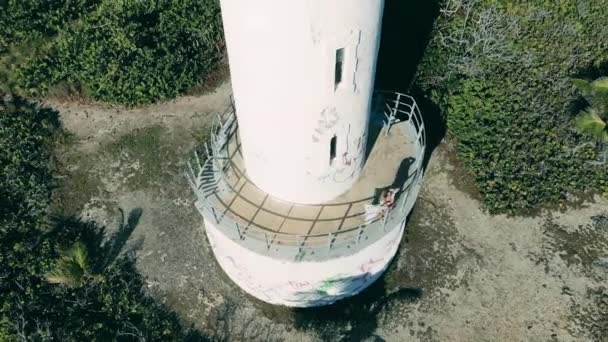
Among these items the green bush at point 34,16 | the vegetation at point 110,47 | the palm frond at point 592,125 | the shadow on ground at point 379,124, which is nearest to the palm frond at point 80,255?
the shadow on ground at point 379,124

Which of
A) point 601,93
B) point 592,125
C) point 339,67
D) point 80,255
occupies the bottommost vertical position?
point 80,255

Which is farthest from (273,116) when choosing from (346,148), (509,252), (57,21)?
(57,21)

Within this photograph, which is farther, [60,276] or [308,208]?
[60,276]

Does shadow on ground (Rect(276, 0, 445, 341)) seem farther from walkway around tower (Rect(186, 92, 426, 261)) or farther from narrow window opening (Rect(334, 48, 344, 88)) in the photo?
narrow window opening (Rect(334, 48, 344, 88))

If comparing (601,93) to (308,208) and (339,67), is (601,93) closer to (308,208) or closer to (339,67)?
(308,208)

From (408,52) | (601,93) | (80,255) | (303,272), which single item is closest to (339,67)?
(303,272)

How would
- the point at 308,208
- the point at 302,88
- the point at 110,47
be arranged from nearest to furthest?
the point at 302,88 < the point at 308,208 < the point at 110,47
